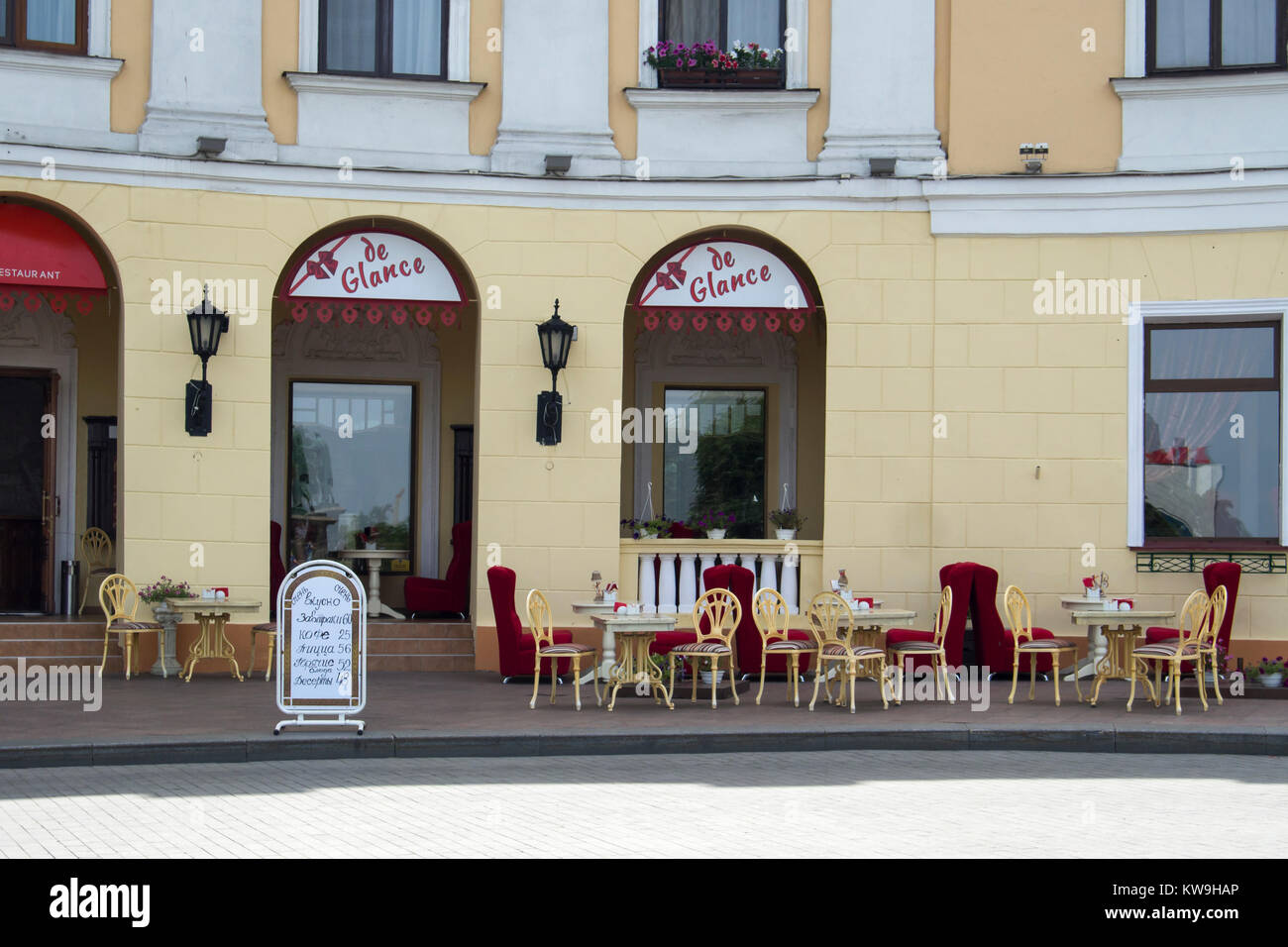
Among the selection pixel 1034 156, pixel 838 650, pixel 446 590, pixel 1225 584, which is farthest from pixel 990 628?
pixel 446 590

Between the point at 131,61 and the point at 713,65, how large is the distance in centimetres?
537

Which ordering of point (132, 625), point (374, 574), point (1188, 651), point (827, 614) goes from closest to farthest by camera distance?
point (1188, 651), point (827, 614), point (132, 625), point (374, 574)

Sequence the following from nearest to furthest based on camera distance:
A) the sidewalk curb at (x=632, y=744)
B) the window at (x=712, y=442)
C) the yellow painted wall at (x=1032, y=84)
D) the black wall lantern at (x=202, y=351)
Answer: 1. the sidewalk curb at (x=632, y=744)
2. the black wall lantern at (x=202, y=351)
3. the yellow painted wall at (x=1032, y=84)
4. the window at (x=712, y=442)

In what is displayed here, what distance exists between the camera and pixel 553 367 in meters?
13.8

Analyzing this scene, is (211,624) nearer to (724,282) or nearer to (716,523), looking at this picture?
(716,523)

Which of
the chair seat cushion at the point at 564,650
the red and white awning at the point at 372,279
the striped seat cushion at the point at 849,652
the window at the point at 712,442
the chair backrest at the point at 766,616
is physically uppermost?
the red and white awning at the point at 372,279

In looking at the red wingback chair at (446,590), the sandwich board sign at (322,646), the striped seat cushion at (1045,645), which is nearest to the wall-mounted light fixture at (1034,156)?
the striped seat cushion at (1045,645)

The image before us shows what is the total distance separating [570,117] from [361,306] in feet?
8.82

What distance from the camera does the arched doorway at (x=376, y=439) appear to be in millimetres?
16844

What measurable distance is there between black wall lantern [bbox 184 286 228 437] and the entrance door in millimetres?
3320

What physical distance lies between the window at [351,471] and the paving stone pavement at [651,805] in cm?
803

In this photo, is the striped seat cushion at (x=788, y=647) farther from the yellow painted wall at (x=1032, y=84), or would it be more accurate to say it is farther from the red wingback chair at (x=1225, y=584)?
the yellow painted wall at (x=1032, y=84)
